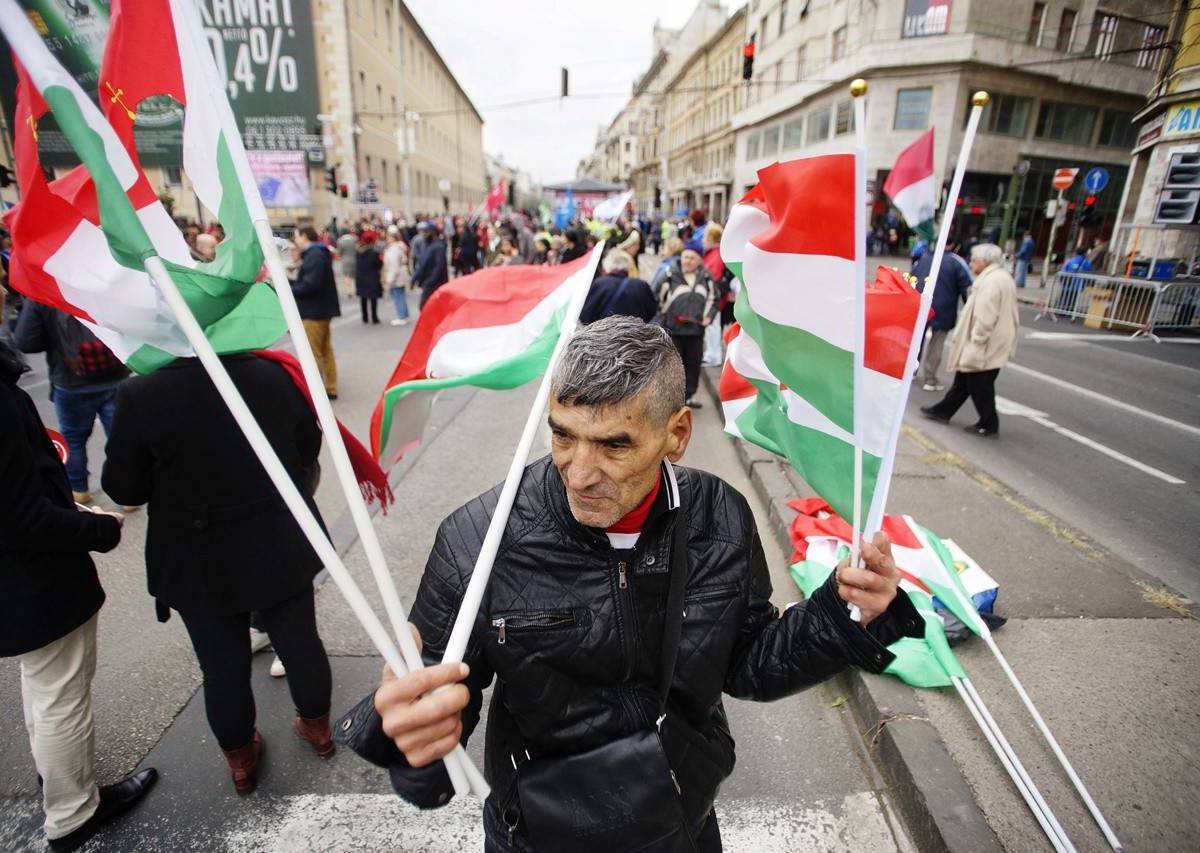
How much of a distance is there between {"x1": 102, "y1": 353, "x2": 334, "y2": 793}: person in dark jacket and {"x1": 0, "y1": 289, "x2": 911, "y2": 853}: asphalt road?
0.21m

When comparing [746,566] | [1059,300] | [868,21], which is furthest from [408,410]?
[868,21]

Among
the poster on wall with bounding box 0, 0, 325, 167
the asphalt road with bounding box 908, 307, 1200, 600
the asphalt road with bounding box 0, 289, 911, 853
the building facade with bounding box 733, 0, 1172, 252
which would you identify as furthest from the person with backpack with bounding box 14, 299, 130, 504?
the building facade with bounding box 733, 0, 1172, 252

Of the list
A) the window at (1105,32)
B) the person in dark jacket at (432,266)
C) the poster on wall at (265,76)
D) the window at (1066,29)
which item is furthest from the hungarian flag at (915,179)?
the window at (1105,32)

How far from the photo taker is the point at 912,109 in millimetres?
28859

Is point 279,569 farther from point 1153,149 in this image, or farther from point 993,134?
point 993,134

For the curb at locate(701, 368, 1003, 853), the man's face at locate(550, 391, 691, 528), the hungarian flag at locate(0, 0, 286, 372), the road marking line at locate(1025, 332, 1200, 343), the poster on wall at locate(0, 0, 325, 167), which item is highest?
the poster on wall at locate(0, 0, 325, 167)

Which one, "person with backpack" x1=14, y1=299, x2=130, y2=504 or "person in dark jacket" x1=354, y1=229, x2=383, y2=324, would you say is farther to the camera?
"person in dark jacket" x1=354, y1=229, x2=383, y2=324

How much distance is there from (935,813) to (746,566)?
4.88ft

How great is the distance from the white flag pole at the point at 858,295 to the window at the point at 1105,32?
39707 millimetres

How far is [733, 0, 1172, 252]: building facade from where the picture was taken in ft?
90.3

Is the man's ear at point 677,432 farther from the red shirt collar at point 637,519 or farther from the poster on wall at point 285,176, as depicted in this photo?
the poster on wall at point 285,176

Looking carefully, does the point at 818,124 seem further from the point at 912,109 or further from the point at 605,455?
the point at 605,455

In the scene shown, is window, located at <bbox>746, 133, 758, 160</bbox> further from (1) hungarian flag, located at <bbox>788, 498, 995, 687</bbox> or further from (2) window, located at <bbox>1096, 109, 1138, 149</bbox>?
(1) hungarian flag, located at <bbox>788, 498, 995, 687</bbox>

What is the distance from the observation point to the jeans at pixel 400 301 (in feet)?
41.3
